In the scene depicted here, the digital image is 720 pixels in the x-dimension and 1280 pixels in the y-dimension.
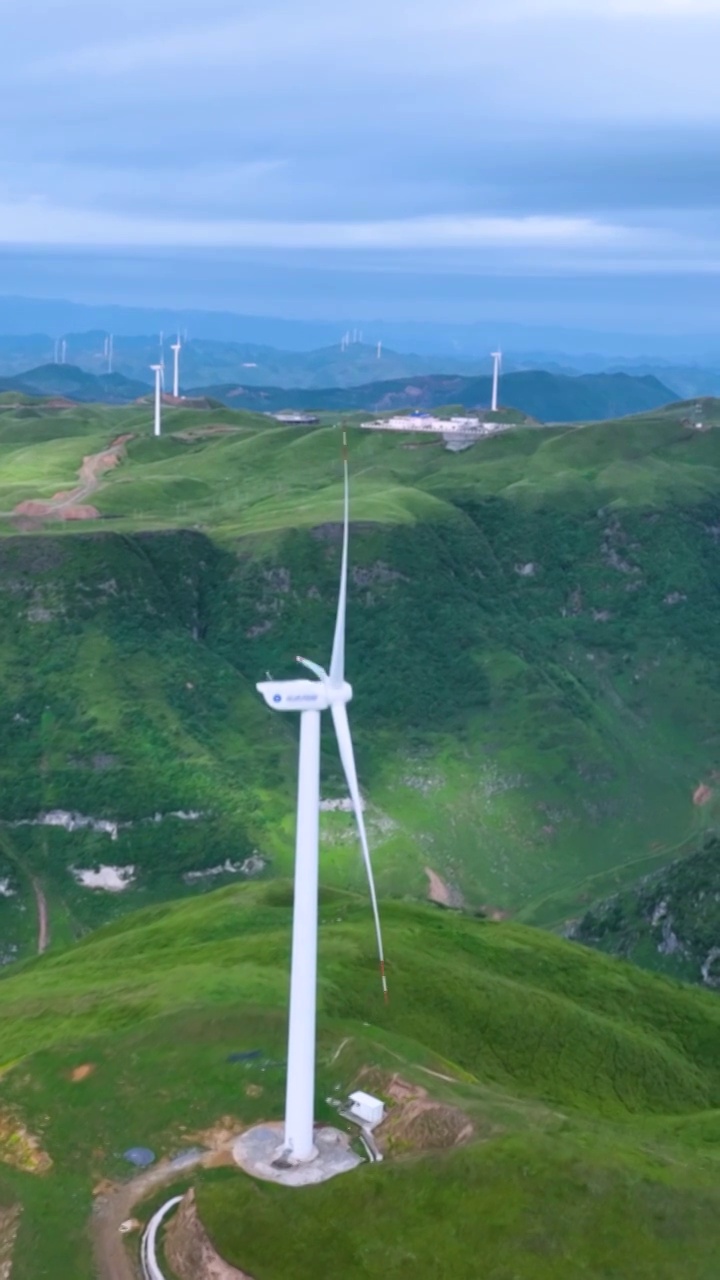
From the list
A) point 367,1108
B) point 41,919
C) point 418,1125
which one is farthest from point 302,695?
point 41,919

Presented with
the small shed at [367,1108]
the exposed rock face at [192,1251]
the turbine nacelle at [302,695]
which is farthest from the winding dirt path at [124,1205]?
the turbine nacelle at [302,695]

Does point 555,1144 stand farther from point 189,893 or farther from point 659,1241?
point 189,893

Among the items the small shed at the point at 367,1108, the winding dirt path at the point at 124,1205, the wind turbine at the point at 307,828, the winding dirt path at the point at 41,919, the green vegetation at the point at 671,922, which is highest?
the wind turbine at the point at 307,828

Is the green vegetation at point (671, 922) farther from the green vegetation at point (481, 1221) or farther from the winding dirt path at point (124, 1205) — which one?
the winding dirt path at point (124, 1205)

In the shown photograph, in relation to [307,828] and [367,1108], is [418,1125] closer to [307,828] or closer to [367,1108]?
[367,1108]

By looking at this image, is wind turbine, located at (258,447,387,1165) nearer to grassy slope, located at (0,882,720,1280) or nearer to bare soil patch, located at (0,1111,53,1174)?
Answer: grassy slope, located at (0,882,720,1280)

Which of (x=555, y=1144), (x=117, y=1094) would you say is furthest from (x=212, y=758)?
(x=555, y=1144)

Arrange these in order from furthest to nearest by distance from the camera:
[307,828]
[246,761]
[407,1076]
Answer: [246,761] < [407,1076] < [307,828]
